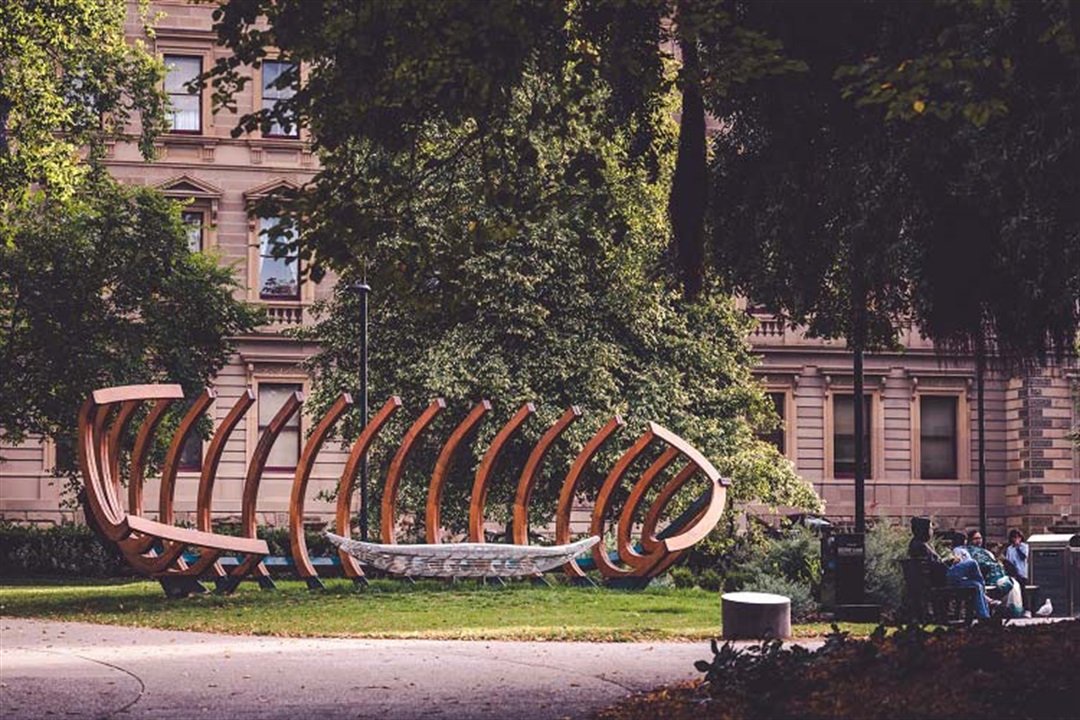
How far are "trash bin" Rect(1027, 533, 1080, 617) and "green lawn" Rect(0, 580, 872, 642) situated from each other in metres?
5.49

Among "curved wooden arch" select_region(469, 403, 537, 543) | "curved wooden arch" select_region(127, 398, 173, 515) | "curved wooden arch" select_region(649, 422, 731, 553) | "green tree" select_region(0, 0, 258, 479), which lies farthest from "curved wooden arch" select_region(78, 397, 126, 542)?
"green tree" select_region(0, 0, 258, 479)

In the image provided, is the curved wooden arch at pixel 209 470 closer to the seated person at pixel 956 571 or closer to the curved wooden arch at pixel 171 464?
the curved wooden arch at pixel 171 464

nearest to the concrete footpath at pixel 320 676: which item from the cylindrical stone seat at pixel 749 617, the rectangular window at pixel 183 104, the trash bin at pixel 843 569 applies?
the cylindrical stone seat at pixel 749 617

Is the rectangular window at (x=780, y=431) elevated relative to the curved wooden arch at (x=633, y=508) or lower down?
elevated

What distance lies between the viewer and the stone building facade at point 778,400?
4675 centimetres

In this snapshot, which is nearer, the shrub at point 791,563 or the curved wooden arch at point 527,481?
the shrub at point 791,563

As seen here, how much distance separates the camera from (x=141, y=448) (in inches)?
949

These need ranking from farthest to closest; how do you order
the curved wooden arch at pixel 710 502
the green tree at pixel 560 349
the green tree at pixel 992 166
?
the green tree at pixel 560 349
the curved wooden arch at pixel 710 502
the green tree at pixel 992 166

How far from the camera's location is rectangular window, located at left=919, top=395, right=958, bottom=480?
52969 mm

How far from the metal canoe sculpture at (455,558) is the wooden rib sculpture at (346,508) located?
0.6 inches

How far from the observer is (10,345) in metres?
36.1

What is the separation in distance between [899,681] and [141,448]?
15629 millimetres

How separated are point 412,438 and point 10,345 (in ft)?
46.9

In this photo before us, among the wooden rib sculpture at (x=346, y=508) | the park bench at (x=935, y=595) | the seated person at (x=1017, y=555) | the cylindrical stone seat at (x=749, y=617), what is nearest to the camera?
the cylindrical stone seat at (x=749, y=617)
